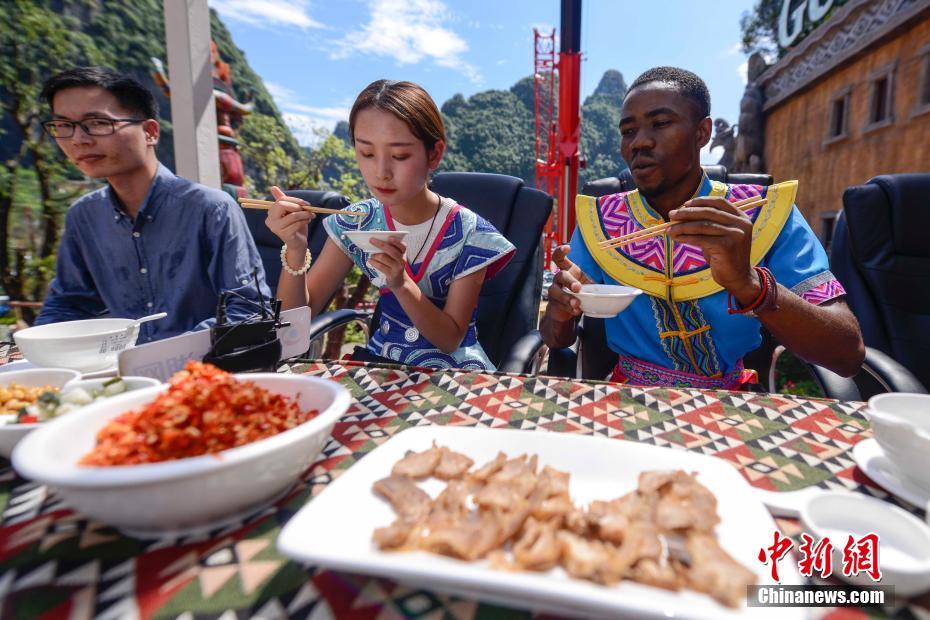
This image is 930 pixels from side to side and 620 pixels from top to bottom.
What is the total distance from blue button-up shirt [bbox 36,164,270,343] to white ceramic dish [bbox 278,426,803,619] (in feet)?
4.64

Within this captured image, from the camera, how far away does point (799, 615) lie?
433mm

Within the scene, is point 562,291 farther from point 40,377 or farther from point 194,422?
point 40,377

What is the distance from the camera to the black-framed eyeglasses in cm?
159

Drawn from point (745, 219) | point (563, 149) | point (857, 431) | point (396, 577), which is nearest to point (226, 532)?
point (396, 577)

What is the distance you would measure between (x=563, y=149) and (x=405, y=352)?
389 cm

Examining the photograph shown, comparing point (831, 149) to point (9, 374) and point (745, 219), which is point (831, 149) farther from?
point (9, 374)

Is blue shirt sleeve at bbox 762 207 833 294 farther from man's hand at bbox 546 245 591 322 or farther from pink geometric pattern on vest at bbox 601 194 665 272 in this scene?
man's hand at bbox 546 245 591 322

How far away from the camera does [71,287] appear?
6.32 ft

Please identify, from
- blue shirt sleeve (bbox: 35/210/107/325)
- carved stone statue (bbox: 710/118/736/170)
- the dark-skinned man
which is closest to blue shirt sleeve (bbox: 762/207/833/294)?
the dark-skinned man

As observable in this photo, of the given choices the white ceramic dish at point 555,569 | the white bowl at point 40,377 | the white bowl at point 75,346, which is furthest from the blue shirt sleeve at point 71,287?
the white ceramic dish at point 555,569

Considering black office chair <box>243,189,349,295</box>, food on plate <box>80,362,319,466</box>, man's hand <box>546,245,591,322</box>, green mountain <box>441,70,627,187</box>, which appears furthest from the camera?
green mountain <box>441,70,627,187</box>

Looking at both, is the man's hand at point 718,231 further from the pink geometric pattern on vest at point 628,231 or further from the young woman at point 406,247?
the young woman at point 406,247

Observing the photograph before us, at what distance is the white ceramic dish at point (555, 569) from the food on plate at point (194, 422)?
176mm

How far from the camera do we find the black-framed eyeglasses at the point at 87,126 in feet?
5.23
